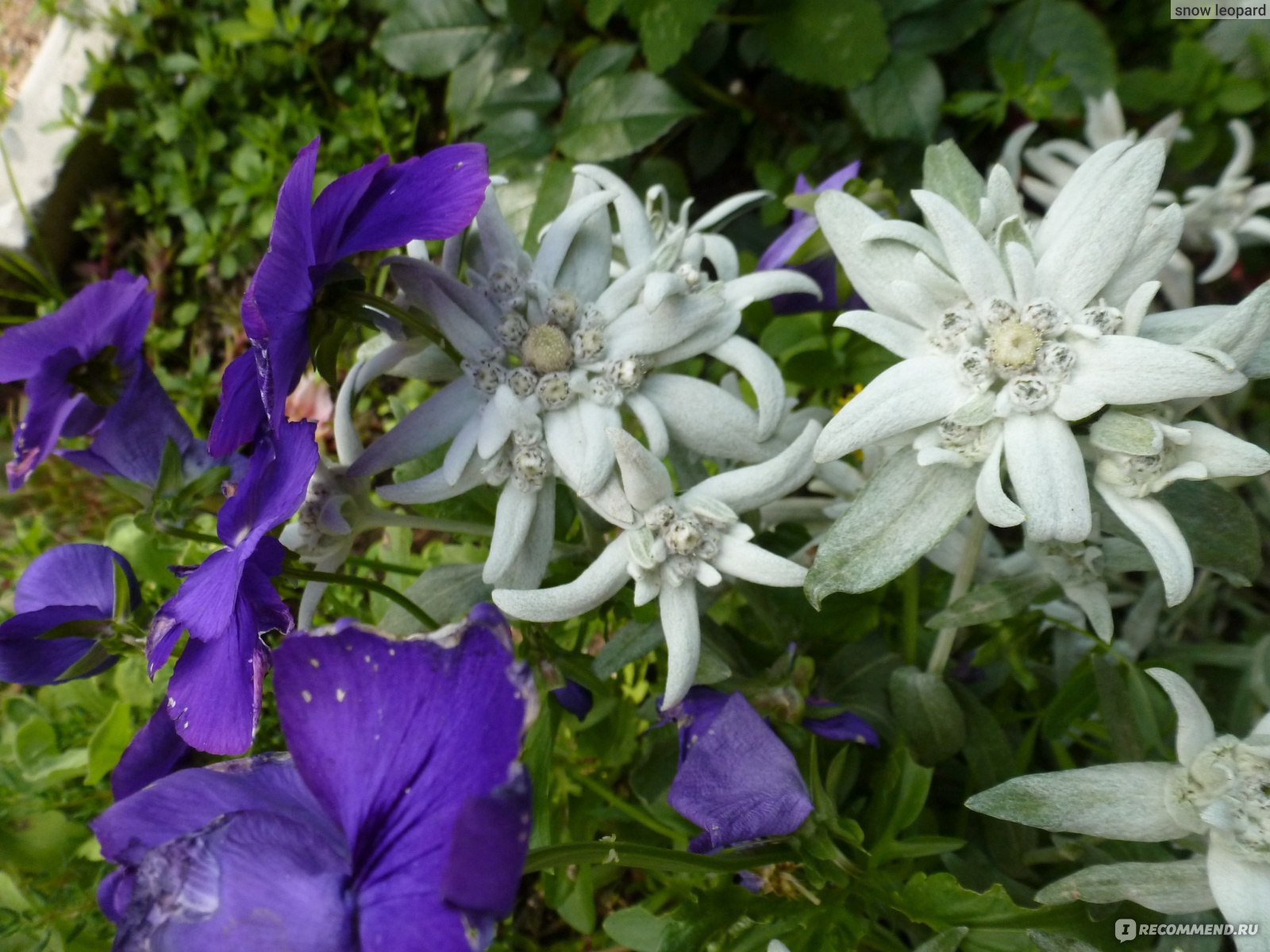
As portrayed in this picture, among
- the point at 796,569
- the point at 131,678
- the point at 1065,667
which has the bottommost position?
the point at 1065,667

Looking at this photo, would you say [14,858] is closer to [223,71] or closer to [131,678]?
[131,678]

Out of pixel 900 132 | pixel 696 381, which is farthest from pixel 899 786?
pixel 900 132

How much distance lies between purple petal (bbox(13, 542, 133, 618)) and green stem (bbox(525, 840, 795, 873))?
1.45 feet

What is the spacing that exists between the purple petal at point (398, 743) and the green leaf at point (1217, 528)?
587 millimetres

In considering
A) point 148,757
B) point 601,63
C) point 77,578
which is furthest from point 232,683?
point 601,63

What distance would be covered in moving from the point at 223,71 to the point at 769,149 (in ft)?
3.75

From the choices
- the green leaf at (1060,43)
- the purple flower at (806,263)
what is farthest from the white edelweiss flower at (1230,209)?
the purple flower at (806,263)

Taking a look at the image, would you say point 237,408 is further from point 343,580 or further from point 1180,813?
point 1180,813

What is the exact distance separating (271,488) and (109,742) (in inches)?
20.5

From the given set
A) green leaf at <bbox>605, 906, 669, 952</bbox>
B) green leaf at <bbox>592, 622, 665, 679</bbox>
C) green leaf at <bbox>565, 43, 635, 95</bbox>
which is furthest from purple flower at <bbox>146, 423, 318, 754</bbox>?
green leaf at <bbox>565, 43, 635, 95</bbox>

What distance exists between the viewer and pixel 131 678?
1.10 meters

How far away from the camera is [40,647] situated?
2.43 ft

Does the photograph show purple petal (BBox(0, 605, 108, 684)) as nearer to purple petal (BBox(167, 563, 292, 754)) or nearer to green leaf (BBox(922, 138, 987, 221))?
purple petal (BBox(167, 563, 292, 754))

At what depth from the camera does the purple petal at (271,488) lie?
0.62 meters
